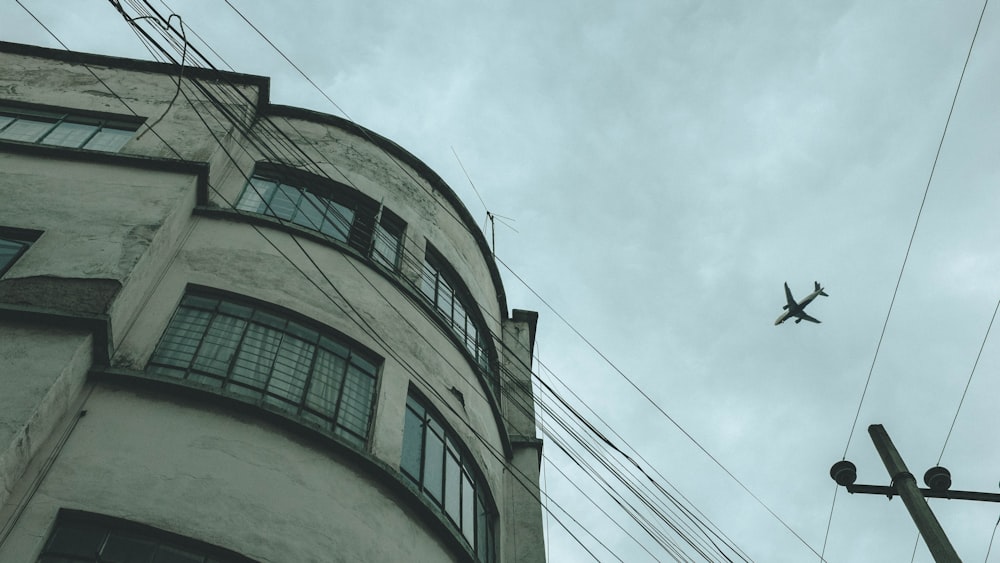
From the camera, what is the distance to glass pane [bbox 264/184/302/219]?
13.9 m

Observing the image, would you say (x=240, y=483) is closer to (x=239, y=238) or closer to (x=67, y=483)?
(x=67, y=483)

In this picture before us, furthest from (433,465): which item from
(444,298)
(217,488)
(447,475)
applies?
(444,298)

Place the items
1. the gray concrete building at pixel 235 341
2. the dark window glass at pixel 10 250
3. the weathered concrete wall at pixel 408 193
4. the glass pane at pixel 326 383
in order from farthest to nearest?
1. the weathered concrete wall at pixel 408 193
2. the glass pane at pixel 326 383
3. the dark window glass at pixel 10 250
4. the gray concrete building at pixel 235 341

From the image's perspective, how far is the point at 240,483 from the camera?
8.17 meters

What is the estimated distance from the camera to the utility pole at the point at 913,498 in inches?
372

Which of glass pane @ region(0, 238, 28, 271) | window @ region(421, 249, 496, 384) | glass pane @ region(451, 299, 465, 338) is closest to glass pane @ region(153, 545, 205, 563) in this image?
glass pane @ region(0, 238, 28, 271)

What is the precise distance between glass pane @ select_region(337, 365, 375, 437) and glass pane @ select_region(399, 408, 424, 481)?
656 mm

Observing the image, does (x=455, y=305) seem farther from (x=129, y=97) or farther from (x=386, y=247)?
(x=129, y=97)

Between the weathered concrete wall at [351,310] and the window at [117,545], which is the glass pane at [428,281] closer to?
the weathered concrete wall at [351,310]

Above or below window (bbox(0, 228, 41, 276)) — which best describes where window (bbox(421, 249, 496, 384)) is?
above

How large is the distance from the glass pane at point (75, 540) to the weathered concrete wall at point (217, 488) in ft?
0.48

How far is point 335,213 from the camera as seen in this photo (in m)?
14.6

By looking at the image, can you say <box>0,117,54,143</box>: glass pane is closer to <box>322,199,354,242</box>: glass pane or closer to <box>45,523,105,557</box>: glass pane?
<box>322,199,354,242</box>: glass pane

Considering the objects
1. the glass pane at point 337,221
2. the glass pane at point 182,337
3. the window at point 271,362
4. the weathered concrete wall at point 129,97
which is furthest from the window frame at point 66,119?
the window at point 271,362
